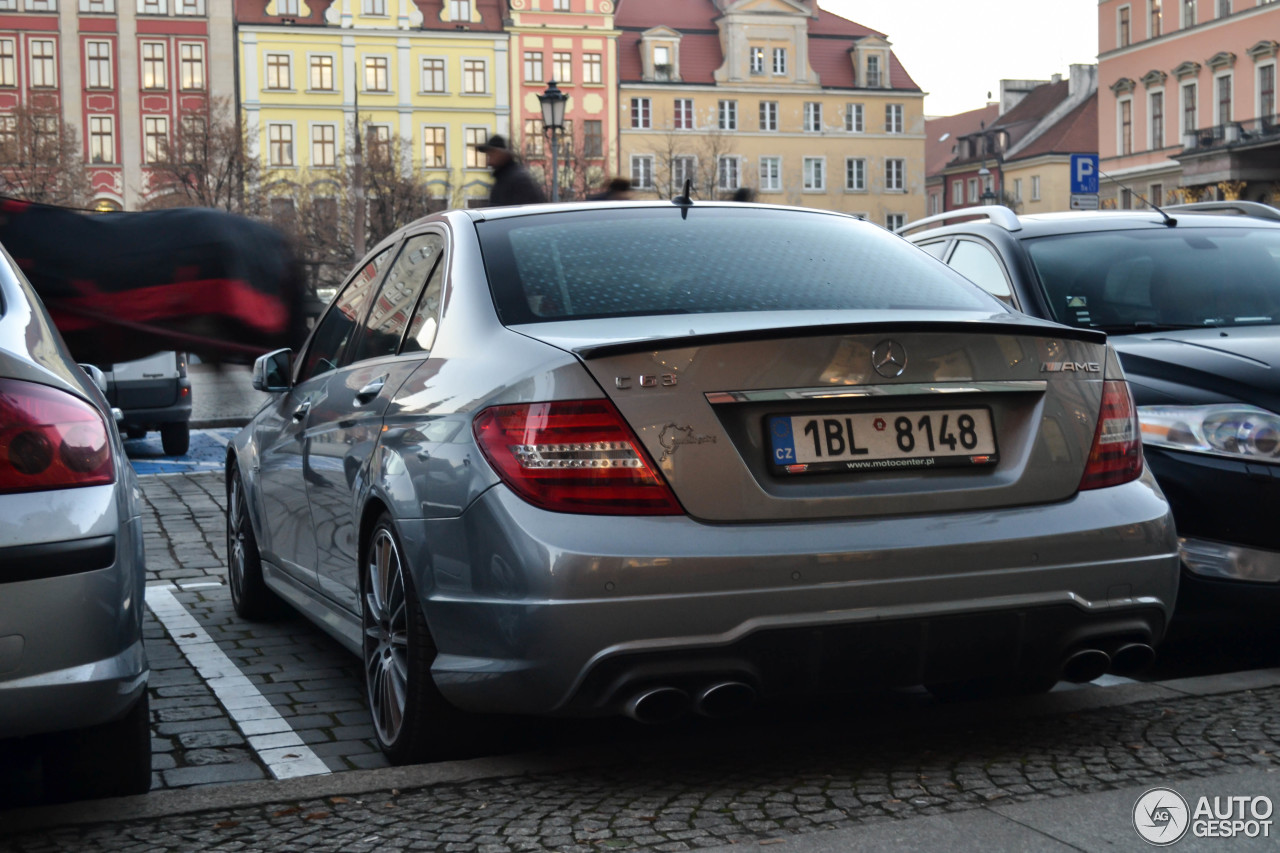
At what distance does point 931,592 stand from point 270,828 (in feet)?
5.13

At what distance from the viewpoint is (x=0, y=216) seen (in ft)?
23.6

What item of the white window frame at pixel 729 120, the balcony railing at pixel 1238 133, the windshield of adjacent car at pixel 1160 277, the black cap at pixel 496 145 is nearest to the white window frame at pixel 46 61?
the white window frame at pixel 729 120

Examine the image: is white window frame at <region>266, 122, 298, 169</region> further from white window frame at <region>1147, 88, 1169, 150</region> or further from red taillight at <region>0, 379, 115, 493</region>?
red taillight at <region>0, 379, 115, 493</region>

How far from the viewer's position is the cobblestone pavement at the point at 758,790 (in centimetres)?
348

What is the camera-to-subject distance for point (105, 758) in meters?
3.77

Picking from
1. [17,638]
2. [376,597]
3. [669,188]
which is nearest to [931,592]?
[376,597]

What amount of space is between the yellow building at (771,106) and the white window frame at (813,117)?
0.05 meters

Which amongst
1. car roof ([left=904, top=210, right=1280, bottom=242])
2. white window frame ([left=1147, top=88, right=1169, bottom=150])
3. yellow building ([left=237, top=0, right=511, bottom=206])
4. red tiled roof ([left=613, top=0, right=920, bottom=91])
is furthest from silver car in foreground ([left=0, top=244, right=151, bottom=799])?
red tiled roof ([left=613, top=0, right=920, bottom=91])

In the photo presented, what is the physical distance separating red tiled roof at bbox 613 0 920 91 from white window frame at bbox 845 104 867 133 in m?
1.20

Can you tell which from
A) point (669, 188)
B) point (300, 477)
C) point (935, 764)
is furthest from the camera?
point (669, 188)

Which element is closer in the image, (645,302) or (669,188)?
(645,302)

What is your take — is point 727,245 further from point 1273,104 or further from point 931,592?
point 1273,104

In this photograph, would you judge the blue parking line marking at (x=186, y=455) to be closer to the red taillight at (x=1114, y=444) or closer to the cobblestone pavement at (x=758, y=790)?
the cobblestone pavement at (x=758, y=790)

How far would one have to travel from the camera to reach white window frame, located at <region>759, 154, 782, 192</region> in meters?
82.1
